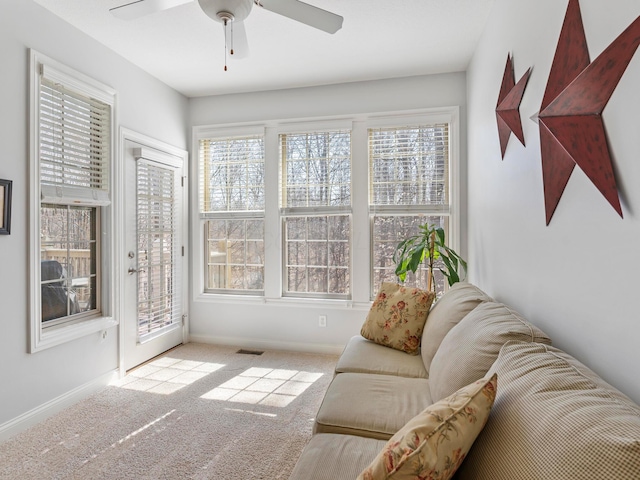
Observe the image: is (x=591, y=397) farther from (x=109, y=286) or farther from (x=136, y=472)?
(x=109, y=286)

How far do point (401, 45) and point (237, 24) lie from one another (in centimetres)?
146

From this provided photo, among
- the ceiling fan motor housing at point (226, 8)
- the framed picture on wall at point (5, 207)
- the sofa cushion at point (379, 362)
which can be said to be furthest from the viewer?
the framed picture on wall at point (5, 207)

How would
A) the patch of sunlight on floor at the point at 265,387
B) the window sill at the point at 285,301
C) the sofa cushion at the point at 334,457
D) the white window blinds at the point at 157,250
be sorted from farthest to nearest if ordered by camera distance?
the window sill at the point at 285,301 → the white window blinds at the point at 157,250 → the patch of sunlight on floor at the point at 265,387 → the sofa cushion at the point at 334,457

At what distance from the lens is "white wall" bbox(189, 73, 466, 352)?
3479mm

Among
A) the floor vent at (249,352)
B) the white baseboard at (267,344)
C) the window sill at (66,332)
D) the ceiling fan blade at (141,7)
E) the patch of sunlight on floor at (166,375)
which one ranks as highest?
the ceiling fan blade at (141,7)

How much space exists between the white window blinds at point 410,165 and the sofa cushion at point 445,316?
1.48 m

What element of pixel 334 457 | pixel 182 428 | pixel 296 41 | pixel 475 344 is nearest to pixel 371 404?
pixel 334 457

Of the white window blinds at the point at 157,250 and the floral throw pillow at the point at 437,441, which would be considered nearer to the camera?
the floral throw pillow at the point at 437,441

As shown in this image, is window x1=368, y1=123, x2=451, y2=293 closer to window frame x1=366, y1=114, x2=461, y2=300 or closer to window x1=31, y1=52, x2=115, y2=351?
window frame x1=366, y1=114, x2=461, y2=300

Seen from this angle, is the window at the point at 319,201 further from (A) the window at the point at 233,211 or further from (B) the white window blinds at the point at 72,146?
(B) the white window blinds at the point at 72,146

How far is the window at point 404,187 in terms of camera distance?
11.5 ft

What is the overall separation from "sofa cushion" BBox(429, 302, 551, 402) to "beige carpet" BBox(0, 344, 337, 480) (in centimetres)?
101

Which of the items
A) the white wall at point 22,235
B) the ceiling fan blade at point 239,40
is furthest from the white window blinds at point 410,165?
the white wall at point 22,235

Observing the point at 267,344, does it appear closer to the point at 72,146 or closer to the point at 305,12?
the point at 72,146
